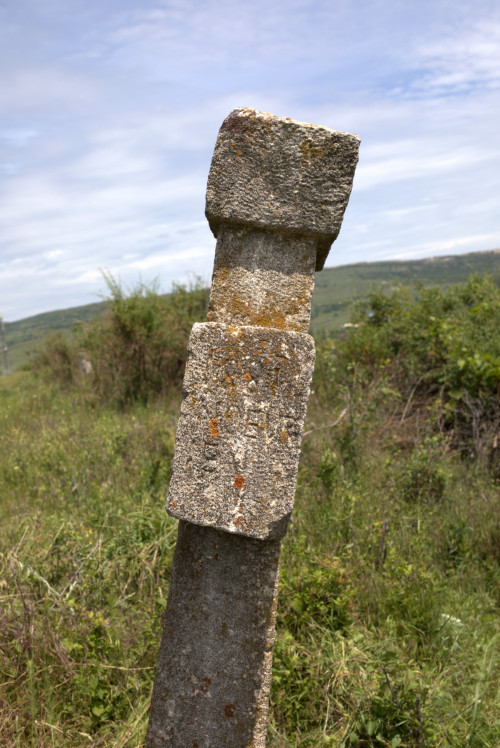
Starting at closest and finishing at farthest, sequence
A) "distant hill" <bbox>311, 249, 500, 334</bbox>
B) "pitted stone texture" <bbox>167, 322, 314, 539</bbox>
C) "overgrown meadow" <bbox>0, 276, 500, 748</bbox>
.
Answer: "pitted stone texture" <bbox>167, 322, 314, 539</bbox>
"overgrown meadow" <bbox>0, 276, 500, 748</bbox>
"distant hill" <bbox>311, 249, 500, 334</bbox>

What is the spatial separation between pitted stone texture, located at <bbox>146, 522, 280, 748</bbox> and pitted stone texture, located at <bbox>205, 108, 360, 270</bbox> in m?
1.15

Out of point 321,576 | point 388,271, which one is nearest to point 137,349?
point 321,576

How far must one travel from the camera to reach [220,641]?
74.4 inches

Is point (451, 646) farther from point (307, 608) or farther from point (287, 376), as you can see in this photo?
point (287, 376)

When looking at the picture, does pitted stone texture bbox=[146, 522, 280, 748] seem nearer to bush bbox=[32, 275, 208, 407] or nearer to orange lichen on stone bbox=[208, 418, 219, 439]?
orange lichen on stone bbox=[208, 418, 219, 439]

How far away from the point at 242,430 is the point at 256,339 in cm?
31

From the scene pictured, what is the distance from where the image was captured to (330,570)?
10.4 ft

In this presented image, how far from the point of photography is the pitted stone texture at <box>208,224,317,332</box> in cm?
192

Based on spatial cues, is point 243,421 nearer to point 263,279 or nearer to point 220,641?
point 263,279

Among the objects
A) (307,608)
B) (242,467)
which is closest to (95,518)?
(307,608)

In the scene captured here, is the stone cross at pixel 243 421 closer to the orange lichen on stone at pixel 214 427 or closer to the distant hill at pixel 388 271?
the orange lichen on stone at pixel 214 427

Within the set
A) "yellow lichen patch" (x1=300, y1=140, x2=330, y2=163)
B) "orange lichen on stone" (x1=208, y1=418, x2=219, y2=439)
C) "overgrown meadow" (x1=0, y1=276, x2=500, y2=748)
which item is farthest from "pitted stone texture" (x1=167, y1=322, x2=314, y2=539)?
"overgrown meadow" (x1=0, y1=276, x2=500, y2=748)

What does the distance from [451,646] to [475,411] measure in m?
3.76

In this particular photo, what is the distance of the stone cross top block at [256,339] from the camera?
5.71 feet
